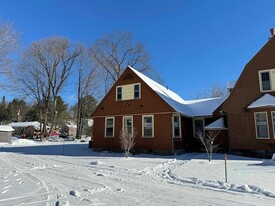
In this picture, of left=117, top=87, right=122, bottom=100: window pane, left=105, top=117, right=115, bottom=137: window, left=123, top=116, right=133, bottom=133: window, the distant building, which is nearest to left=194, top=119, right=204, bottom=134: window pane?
left=123, top=116, right=133, bottom=133: window

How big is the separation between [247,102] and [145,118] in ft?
25.1

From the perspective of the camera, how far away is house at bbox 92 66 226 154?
1758 centimetres

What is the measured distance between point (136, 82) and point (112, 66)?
2027cm

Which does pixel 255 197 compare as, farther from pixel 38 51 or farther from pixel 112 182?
pixel 38 51

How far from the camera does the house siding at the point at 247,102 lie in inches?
605

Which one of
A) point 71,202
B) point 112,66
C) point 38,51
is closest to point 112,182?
point 71,202

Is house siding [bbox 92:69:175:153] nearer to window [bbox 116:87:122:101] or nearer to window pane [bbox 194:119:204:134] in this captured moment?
window [bbox 116:87:122:101]

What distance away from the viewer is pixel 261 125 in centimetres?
1502

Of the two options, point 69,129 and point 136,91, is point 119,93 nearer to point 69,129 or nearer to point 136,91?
point 136,91

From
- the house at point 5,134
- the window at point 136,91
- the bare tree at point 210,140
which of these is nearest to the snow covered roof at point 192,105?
the window at point 136,91

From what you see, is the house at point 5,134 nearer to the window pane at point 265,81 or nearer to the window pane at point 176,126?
the window pane at point 176,126

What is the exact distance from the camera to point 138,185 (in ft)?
24.3

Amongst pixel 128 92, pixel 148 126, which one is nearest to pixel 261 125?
pixel 148 126

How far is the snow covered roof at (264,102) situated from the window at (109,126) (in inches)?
428
